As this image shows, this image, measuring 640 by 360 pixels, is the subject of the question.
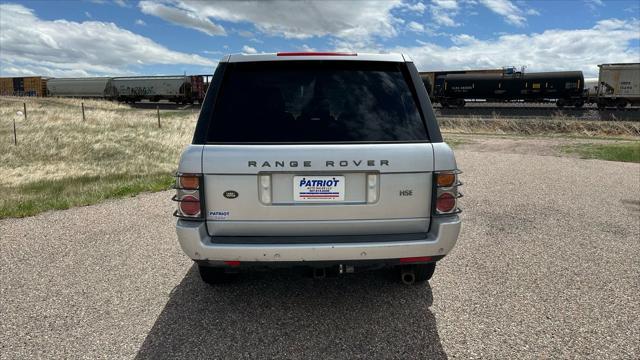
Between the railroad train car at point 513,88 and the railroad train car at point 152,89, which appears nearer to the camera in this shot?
the railroad train car at point 513,88

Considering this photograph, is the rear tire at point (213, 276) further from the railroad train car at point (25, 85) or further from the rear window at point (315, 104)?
the railroad train car at point (25, 85)

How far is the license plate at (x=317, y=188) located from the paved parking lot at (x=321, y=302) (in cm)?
105

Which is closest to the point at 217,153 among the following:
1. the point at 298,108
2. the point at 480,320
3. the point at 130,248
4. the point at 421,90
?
the point at 298,108

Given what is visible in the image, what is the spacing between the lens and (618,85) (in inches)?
1271

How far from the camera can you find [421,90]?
10.3 feet

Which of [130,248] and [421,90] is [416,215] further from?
[130,248]

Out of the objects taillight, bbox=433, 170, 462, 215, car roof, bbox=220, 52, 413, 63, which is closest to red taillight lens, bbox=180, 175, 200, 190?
car roof, bbox=220, 52, 413, 63

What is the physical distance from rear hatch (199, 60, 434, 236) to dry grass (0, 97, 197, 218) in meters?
5.40

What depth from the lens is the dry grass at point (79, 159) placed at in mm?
7984

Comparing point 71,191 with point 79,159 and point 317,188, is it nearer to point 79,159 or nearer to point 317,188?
point 79,159

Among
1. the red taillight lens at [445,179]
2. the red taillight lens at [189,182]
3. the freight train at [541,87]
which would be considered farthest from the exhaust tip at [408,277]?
the freight train at [541,87]

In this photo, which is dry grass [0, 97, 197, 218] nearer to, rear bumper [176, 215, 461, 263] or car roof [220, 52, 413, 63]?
rear bumper [176, 215, 461, 263]

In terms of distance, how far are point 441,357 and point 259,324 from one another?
137 cm

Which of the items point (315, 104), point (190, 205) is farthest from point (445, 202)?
point (190, 205)
